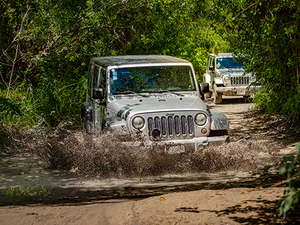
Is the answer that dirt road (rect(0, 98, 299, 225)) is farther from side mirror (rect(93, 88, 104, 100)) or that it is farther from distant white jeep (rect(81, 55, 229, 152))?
side mirror (rect(93, 88, 104, 100))

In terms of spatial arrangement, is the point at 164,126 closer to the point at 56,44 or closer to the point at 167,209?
the point at 167,209

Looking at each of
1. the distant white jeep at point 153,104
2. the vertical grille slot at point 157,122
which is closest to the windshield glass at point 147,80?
the distant white jeep at point 153,104

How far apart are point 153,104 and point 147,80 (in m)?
0.84

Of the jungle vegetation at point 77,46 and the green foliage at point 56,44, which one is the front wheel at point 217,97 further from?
the green foliage at point 56,44

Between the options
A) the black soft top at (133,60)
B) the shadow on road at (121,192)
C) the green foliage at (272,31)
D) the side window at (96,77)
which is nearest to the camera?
the shadow on road at (121,192)

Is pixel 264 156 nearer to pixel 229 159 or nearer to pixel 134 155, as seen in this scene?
pixel 229 159

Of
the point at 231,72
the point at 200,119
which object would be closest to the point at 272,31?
the point at 200,119

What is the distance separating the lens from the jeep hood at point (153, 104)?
705cm

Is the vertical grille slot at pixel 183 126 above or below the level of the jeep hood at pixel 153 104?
below

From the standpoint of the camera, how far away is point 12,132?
9.95 meters

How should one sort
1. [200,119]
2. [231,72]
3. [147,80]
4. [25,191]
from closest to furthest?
[25,191] → [200,119] → [147,80] → [231,72]

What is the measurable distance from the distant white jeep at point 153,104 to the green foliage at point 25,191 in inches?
55.8

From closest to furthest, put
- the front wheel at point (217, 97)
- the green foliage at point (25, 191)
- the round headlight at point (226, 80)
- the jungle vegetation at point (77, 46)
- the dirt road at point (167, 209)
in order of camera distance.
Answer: the dirt road at point (167, 209) < the green foliage at point (25, 191) < the jungle vegetation at point (77, 46) < the round headlight at point (226, 80) < the front wheel at point (217, 97)

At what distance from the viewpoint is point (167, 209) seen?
4.74 meters
